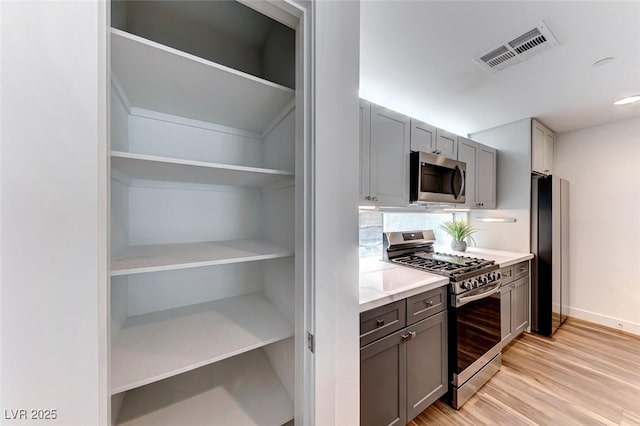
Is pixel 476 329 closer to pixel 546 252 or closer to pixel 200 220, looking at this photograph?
pixel 546 252

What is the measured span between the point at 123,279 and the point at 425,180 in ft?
7.00

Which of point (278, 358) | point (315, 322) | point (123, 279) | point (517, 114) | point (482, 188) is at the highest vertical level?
point (517, 114)

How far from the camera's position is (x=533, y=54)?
1634 millimetres

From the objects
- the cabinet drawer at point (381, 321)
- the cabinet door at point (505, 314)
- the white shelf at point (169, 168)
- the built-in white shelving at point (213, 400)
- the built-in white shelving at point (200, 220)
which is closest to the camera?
the white shelf at point (169, 168)

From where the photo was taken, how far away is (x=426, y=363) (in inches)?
59.1

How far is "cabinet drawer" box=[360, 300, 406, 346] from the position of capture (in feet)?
4.03

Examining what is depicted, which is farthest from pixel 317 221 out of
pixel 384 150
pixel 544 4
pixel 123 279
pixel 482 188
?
pixel 482 188

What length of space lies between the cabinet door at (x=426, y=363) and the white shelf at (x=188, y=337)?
899 millimetres

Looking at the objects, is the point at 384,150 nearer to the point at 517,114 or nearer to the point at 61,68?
the point at 61,68

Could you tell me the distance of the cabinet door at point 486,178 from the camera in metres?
2.69

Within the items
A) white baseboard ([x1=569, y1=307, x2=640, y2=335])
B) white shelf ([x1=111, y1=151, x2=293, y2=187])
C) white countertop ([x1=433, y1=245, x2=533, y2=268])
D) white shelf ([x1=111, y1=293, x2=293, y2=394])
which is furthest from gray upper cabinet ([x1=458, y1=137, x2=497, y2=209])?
white shelf ([x1=111, y1=293, x2=293, y2=394])

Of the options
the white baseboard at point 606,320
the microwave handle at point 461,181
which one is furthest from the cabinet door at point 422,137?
the white baseboard at point 606,320

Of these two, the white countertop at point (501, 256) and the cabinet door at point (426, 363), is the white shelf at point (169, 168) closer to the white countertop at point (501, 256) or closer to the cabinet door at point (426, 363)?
the cabinet door at point (426, 363)

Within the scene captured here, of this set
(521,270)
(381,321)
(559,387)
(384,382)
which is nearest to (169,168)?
(381,321)
